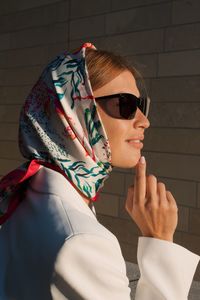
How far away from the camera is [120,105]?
1812 mm

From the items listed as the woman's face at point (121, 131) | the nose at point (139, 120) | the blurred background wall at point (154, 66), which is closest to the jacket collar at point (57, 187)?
the woman's face at point (121, 131)

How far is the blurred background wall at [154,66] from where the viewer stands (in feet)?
14.4

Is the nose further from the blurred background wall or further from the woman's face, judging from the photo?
the blurred background wall

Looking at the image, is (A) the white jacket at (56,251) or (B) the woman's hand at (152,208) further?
(B) the woman's hand at (152,208)

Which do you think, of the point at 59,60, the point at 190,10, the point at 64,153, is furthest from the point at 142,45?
the point at 64,153

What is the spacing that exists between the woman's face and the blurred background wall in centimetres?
257

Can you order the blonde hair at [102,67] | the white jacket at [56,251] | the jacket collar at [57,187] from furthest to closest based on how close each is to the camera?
the blonde hair at [102,67]
the jacket collar at [57,187]
the white jacket at [56,251]

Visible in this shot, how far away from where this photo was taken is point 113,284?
1.24 meters

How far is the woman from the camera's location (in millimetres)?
1206

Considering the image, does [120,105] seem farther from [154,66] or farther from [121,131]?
[154,66]

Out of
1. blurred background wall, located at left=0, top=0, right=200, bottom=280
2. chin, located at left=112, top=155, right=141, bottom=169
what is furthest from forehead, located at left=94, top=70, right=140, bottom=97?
blurred background wall, located at left=0, top=0, right=200, bottom=280

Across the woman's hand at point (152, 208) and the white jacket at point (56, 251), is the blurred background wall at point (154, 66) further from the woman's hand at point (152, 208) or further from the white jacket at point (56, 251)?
the white jacket at point (56, 251)

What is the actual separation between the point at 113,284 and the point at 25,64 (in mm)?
5041

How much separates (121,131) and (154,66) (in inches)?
117
